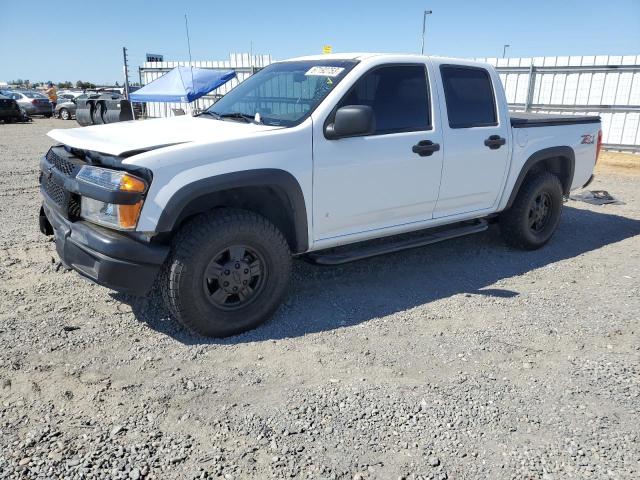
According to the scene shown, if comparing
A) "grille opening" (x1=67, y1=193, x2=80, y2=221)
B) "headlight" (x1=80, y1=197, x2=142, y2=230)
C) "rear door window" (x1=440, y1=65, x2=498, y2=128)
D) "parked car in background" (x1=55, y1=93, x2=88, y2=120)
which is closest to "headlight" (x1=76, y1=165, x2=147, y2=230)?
"headlight" (x1=80, y1=197, x2=142, y2=230)

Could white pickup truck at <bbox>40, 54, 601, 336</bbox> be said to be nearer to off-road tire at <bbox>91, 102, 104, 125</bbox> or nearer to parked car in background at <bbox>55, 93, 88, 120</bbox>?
off-road tire at <bbox>91, 102, 104, 125</bbox>

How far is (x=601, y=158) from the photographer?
12.7 metres

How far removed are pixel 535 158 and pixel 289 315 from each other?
309 centimetres

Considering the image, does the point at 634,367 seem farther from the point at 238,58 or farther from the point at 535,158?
the point at 238,58

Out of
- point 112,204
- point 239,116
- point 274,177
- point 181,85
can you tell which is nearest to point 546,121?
point 239,116

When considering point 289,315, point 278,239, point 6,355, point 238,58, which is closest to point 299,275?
point 289,315

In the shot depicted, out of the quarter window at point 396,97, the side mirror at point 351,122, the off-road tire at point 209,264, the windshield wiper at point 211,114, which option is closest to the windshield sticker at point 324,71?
the quarter window at point 396,97

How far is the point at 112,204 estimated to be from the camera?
3148mm

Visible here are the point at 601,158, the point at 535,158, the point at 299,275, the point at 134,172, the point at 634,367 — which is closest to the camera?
the point at 134,172

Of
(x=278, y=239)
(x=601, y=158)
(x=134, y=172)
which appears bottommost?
(x=601, y=158)

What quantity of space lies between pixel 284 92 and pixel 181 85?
9.52m

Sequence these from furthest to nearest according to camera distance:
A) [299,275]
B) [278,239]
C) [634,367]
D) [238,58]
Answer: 1. [238,58]
2. [299,275]
3. [278,239]
4. [634,367]

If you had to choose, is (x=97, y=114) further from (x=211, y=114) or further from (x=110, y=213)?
(x=110, y=213)

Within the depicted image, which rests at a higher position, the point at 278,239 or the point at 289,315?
the point at 278,239
